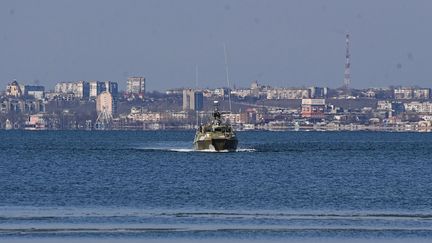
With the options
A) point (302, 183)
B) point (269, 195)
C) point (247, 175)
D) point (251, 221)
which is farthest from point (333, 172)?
point (251, 221)

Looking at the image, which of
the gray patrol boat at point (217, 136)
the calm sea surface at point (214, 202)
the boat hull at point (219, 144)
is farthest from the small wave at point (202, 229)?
the boat hull at point (219, 144)

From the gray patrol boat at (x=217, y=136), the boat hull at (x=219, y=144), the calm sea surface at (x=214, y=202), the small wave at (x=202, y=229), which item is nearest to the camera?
the small wave at (x=202, y=229)

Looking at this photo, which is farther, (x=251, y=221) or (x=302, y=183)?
(x=302, y=183)

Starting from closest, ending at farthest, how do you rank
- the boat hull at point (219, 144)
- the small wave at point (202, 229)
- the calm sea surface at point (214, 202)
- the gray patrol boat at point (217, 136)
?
the small wave at point (202, 229), the calm sea surface at point (214, 202), the gray patrol boat at point (217, 136), the boat hull at point (219, 144)

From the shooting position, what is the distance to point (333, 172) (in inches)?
3846

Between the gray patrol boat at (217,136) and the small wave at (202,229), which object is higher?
the gray patrol boat at (217,136)

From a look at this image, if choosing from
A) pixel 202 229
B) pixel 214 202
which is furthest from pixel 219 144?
pixel 202 229

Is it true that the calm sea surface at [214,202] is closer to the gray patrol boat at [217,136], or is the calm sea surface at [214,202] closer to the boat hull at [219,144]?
the gray patrol boat at [217,136]

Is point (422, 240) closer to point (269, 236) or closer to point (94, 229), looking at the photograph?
point (269, 236)

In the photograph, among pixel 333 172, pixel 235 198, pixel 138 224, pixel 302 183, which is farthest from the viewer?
pixel 333 172

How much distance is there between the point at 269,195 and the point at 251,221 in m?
15.4

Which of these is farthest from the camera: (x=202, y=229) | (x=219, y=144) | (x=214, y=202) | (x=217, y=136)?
(x=219, y=144)

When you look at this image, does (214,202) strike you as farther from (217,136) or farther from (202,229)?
(217,136)

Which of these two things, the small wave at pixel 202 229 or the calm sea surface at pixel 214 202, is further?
the calm sea surface at pixel 214 202
